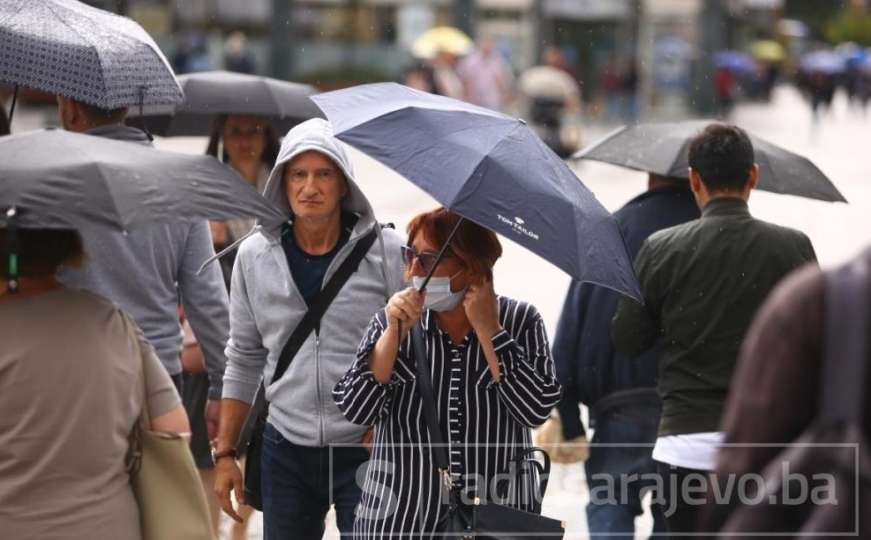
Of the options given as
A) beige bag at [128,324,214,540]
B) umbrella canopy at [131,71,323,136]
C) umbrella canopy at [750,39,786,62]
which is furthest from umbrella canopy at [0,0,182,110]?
umbrella canopy at [750,39,786,62]

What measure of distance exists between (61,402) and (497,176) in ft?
3.99

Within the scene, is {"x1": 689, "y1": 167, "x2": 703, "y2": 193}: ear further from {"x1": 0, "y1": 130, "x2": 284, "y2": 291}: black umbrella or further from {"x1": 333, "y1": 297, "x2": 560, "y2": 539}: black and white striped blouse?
{"x1": 0, "y1": 130, "x2": 284, "y2": 291}: black umbrella

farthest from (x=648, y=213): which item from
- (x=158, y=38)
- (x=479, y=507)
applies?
(x=158, y=38)

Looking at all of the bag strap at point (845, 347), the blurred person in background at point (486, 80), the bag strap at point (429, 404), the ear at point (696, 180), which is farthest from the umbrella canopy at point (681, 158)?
the blurred person in background at point (486, 80)

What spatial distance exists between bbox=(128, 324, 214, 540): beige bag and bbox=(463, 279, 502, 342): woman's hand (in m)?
0.83

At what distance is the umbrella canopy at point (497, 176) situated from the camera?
4.43 metres

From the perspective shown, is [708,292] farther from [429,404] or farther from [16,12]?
[16,12]

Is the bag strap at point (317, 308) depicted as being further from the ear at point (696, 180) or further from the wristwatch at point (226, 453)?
the ear at point (696, 180)

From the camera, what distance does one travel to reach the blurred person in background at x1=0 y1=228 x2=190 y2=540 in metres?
4.00

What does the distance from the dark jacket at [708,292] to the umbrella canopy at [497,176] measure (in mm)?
454

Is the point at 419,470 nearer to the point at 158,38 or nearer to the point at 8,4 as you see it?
the point at 8,4

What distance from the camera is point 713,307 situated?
16.8 feet

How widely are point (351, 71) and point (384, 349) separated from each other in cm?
3844

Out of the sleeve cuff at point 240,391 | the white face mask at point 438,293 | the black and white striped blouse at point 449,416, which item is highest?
the white face mask at point 438,293
